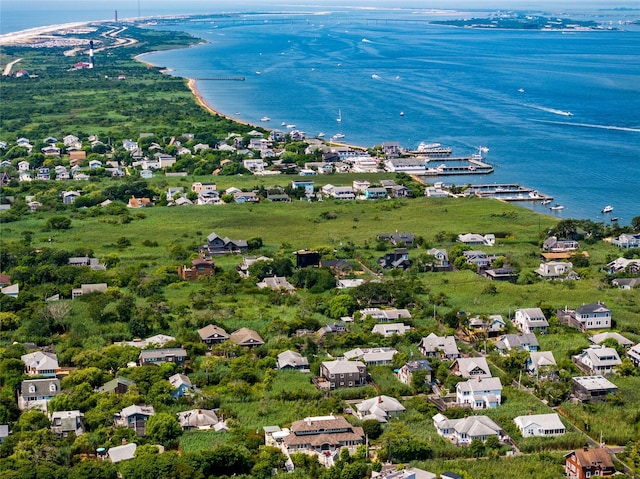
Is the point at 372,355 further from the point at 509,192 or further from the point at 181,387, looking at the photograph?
the point at 509,192

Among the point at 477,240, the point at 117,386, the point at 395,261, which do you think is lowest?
the point at 477,240

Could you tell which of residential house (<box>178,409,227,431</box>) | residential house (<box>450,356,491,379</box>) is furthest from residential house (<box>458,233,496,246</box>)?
residential house (<box>178,409,227,431</box>)

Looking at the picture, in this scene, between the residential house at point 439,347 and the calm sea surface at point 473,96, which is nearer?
the residential house at point 439,347

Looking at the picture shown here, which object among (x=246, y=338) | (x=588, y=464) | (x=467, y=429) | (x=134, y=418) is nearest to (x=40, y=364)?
(x=134, y=418)

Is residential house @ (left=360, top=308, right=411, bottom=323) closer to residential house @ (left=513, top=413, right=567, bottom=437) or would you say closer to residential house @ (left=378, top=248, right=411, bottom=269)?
residential house @ (left=378, top=248, right=411, bottom=269)

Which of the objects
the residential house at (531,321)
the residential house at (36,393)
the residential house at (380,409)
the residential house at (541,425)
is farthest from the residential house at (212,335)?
the residential house at (541,425)

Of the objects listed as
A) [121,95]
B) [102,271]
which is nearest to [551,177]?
[102,271]

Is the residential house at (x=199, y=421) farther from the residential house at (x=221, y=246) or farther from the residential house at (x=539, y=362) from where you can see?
the residential house at (x=221, y=246)
